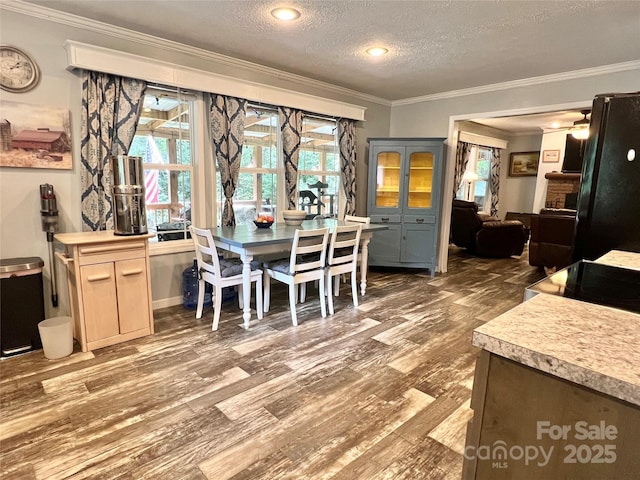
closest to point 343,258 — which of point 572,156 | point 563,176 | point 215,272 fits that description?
point 215,272

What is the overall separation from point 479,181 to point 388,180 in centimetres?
433

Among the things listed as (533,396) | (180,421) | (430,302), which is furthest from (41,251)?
(430,302)

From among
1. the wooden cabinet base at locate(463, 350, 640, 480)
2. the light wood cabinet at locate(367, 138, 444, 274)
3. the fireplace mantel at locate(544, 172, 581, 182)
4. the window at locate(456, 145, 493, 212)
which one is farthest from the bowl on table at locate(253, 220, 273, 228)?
the fireplace mantel at locate(544, 172, 581, 182)

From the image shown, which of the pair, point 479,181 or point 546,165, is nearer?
point 546,165

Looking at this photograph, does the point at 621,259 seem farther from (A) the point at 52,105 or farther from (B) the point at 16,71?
(B) the point at 16,71

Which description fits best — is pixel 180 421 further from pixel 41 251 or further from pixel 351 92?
pixel 351 92

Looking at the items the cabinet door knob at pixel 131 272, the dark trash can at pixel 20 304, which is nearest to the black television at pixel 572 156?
the cabinet door knob at pixel 131 272

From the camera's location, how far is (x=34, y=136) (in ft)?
8.77

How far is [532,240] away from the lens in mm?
5238

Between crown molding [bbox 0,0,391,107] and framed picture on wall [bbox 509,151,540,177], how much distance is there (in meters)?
5.84

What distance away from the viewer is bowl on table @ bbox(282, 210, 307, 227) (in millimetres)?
3969

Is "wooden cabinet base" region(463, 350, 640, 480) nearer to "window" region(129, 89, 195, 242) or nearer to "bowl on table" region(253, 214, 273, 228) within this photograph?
"bowl on table" region(253, 214, 273, 228)

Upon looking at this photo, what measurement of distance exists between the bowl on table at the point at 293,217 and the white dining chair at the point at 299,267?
510mm

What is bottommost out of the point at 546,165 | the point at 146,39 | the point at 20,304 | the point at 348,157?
the point at 20,304
